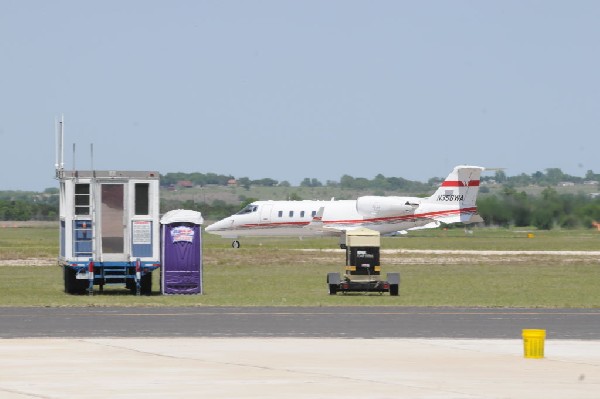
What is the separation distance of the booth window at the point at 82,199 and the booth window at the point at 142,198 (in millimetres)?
1430

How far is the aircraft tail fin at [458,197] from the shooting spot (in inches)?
3275

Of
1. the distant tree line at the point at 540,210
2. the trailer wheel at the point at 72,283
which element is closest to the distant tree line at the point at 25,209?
the distant tree line at the point at 540,210

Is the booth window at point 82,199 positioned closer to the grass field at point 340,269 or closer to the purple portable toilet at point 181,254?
the purple portable toilet at point 181,254

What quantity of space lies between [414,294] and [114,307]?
996cm

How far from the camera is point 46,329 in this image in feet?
88.5

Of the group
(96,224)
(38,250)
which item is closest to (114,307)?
(96,224)

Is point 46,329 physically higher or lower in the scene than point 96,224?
lower

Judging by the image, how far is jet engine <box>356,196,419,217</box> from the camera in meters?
82.5
